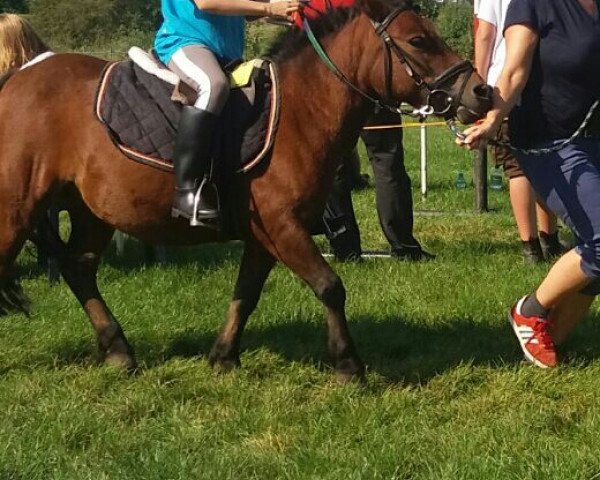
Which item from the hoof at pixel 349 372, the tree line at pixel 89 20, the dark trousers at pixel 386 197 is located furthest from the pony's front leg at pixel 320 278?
the tree line at pixel 89 20

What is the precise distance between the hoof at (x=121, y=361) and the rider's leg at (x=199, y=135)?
1.04 metres

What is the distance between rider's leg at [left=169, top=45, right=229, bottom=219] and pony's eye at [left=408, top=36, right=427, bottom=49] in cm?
93

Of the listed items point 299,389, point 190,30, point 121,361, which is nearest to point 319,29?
point 190,30

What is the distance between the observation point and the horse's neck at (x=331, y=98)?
4.70m

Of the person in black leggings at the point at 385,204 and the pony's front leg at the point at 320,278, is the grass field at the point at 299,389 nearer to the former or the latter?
the pony's front leg at the point at 320,278

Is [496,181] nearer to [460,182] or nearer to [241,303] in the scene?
[460,182]

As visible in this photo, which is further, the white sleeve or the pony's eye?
the white sleeve

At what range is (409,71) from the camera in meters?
4.51

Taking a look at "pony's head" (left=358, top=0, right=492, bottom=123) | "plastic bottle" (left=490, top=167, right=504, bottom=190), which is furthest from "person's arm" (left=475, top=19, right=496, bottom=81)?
"plastic bottle" (left=490, top=167, right=504, bottom=190)

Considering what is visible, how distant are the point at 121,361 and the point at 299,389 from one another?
3.58 ft

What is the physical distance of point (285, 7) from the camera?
15.0ft

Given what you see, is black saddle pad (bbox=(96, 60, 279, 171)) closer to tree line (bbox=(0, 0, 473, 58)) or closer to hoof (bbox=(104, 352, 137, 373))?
hoof (bbox=(104, 352, 137, 373))

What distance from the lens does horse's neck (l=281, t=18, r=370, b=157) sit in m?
4.70

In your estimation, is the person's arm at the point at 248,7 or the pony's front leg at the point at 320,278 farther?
the pony's front leg at the point at 320,278
